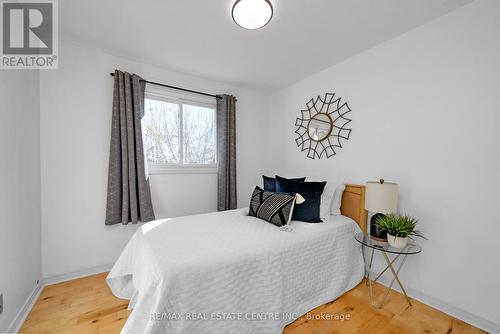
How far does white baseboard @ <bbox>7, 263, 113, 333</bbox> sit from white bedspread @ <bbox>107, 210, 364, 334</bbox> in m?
0.50

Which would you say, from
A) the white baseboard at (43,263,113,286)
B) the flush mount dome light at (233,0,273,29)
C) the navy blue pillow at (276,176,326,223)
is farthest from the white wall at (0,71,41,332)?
the navy blue pillow at (276,176,326,223)

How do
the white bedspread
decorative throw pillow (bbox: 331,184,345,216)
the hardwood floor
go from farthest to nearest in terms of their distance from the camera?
decorative throw pillow (bbox: 331,184,345,216)
the hardwood floor
the white bedspread

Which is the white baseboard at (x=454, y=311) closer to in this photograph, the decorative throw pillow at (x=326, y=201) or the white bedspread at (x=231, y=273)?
the white bedspread at (x=231, y=273)

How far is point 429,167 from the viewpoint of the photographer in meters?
1.77

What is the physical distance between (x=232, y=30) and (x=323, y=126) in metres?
1.56

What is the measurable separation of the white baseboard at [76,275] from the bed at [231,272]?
49cm

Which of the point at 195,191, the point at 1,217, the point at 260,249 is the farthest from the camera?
the point at 195,191

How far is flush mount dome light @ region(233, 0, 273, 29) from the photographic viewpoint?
150 centimetres

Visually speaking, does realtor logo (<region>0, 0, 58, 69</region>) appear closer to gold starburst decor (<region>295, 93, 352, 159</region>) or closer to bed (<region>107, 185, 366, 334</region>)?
bed (<region>107, 185, 366, 334</region>)

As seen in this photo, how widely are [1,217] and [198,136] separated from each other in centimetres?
202

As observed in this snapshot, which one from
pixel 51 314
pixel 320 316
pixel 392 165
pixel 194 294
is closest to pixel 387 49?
pixel 392 165

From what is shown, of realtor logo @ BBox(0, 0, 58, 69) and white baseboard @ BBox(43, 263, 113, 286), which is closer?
realtor logo @ BBox(0, 0, 58, 69)

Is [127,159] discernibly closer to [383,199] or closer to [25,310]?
[25,310]

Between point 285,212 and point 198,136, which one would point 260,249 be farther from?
point 198,136
